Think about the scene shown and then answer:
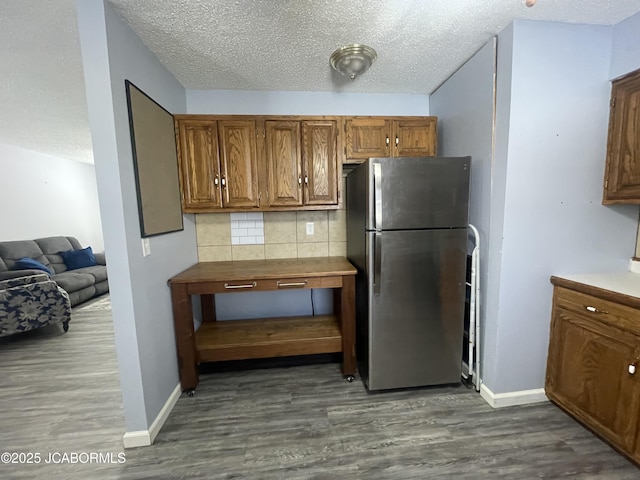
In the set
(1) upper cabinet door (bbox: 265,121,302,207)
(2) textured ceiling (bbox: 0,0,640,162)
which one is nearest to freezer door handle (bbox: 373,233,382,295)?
(1) upper cabinet door (bbox: 265,121,302,207)

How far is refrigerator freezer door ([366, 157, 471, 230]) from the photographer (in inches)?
65.8

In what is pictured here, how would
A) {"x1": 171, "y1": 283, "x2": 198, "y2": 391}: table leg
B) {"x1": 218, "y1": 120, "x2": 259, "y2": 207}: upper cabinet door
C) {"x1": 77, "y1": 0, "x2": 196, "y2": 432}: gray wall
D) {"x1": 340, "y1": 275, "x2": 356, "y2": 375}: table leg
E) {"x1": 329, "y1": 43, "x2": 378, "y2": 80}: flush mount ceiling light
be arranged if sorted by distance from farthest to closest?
{"x1": 218, "y1": 120, "x2": 259, "y2": 207}: upper cabinet door, {"x1": 340, "y1": 275, "x2": 356, "y2": 375}: table leg, {"x1": 171, "y1": 283, "x2": 198, "y2": 391}: table leg, {"x1": 329, "y1": 43, "x2": 378, "y2": 80}: flush mount ceiling light, {"x1": 77, "y1": 0, "x2": 196, "y2": 432}: gray wall

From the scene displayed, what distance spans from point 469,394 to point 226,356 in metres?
1.84

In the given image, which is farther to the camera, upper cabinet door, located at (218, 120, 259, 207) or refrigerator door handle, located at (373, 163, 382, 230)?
upper cabinet door, located at (218, 120, 259, 207)

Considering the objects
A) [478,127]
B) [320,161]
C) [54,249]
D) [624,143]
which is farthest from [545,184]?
[54,249]

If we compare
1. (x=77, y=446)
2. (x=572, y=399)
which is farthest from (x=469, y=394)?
(x=77, y=446)

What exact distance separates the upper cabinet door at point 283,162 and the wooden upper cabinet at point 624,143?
2066mm

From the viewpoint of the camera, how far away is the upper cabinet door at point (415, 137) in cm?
221

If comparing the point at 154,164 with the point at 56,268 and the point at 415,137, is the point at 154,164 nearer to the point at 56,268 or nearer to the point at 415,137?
the point at 415,137

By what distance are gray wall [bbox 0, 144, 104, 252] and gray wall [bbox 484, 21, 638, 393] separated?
22.3 feet

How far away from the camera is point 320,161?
7.18ft

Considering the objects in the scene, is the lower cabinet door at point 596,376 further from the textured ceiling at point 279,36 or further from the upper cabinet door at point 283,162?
the upper cabinet door at point 283,162

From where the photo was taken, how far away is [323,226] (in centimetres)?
256

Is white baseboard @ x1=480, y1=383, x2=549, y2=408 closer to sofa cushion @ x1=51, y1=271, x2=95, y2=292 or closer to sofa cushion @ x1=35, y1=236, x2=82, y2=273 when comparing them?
sofa cushion @ x1=51, y1=271, x2=95, y2=292
